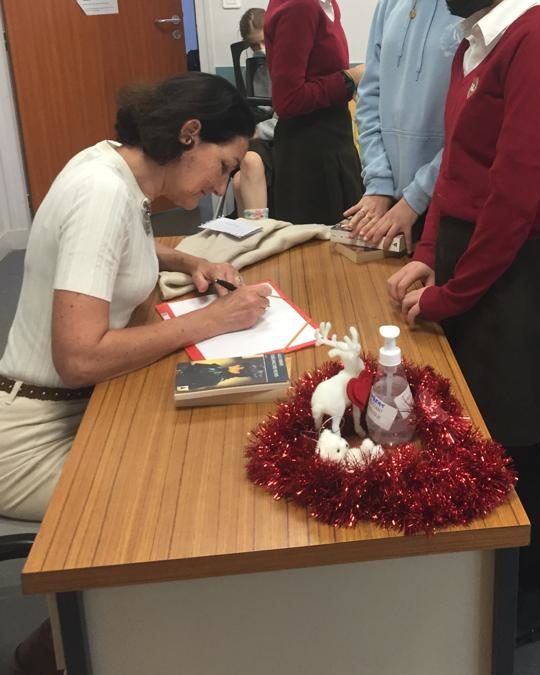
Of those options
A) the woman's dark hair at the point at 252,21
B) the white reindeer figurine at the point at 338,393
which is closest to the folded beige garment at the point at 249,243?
the white reindeer figurine at the point at 338,393

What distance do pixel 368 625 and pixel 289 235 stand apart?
1097 millimetres

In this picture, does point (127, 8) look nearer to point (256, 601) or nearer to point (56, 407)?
point (56, 407)

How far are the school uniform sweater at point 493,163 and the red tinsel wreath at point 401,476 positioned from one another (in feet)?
1.11

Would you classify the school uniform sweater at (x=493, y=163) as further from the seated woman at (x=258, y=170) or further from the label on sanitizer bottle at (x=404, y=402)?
the seated woman at (x=258, y=170)

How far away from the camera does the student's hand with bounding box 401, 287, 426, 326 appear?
4.65 feet

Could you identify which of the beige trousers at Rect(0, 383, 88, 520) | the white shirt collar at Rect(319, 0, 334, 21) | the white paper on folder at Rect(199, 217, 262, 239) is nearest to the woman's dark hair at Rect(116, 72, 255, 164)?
the white paper on folder at Rect(199, 217, 262, 239)

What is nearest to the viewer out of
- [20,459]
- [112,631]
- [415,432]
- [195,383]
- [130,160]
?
[112,631]

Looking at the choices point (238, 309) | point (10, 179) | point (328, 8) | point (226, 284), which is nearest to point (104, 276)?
point (238, 309)

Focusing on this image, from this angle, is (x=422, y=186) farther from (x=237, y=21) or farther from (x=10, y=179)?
(x=10, y=179)

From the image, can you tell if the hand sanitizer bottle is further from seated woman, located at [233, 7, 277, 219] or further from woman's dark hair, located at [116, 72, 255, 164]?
seated woman, located at [233, 7, 277, 219]

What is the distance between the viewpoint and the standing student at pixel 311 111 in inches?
99.4

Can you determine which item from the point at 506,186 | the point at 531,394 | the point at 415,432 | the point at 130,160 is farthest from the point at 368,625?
the point at 130,160

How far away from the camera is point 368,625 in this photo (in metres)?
1.00

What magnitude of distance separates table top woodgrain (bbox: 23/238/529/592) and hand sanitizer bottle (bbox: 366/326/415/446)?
0.13 meters
